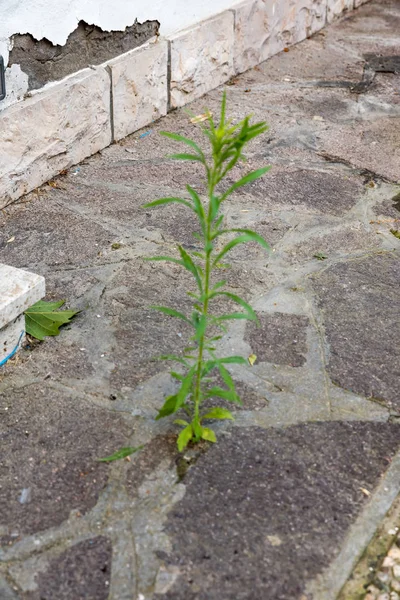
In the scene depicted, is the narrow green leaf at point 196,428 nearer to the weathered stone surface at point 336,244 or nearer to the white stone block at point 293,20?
the weathered stone surface at point 336,244

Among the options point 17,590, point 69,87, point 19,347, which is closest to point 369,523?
point 17,590

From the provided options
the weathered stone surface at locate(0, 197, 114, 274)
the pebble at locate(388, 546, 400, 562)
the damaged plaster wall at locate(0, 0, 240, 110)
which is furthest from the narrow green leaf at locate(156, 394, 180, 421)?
the damaged plaster wall at locate(0, 0, 240, 110)

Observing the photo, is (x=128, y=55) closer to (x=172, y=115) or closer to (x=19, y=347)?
(x=172, y=115)

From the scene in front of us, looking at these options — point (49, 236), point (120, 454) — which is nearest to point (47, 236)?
point (49, 236)

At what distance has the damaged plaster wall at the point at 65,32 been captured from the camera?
346 cm

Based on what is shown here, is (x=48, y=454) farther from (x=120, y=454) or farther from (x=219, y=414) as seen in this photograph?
(x=219, y=414)

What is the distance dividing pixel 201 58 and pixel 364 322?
2.43 meters

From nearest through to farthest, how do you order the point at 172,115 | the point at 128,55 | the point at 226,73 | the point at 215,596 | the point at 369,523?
1. the point at 215,596
2. the point at 369,523
3. the point at 128,55
4. the point at 172,115
5. the point at 226,73

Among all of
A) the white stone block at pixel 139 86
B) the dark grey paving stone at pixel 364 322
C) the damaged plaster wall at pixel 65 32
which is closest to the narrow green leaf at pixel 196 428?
the dark grey paving stone at pixel 364 322

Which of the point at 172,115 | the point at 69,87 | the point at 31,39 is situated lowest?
the point at 172,115

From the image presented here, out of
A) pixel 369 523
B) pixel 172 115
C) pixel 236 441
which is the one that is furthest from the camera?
pixel 172 115

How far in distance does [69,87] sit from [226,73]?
157 cm

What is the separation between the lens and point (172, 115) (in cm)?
459

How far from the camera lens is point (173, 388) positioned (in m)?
2.51
